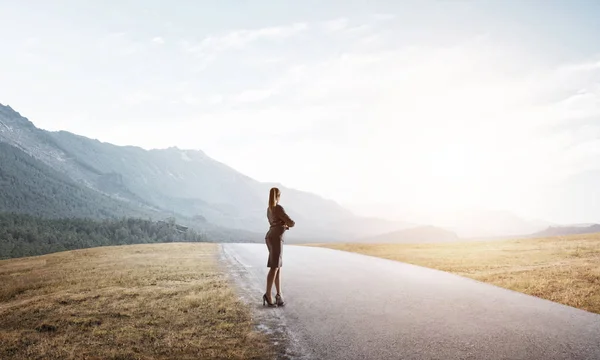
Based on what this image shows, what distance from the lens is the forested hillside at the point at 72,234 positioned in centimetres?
13025

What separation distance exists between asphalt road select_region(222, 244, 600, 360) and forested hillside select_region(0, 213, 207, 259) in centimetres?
13289

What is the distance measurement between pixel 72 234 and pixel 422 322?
518ft

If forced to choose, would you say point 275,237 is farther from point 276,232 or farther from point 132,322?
point 132,322

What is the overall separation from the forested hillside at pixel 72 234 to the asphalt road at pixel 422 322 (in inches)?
5232

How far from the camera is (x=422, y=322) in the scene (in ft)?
27.7

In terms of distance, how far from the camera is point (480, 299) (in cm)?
1078

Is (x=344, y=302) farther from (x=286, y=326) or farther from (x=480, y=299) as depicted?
(x=480, y=299)

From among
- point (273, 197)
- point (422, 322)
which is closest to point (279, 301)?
point (273, 197)

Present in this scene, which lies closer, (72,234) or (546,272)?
(546,272)

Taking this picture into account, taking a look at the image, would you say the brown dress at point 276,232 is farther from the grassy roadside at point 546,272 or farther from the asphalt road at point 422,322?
the grassy roadside at point 546,272

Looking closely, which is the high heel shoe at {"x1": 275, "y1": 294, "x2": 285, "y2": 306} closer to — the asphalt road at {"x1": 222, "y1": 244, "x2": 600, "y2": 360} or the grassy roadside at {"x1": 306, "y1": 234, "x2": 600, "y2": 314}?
the asphalt road at {"x1": 222, "y1": 244, "x2": 600, "y2": 360}

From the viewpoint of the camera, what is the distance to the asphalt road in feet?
21.9

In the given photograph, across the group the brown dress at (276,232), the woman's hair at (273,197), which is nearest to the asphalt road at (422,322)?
the brown dress at (276,232)

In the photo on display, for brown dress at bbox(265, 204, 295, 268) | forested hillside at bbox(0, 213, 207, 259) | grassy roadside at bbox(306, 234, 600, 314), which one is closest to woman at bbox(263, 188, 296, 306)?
brown dress at bbox(265, 204, 295, 268)
